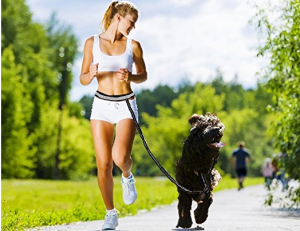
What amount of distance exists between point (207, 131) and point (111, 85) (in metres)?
1.12

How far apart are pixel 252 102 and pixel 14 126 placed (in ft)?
197

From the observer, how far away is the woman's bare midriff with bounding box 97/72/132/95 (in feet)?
25.8

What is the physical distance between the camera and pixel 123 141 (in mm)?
7996

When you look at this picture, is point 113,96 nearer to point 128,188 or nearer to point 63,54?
point 128,188

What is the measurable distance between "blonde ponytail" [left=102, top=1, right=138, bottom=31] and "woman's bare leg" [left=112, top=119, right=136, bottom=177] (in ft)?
3.29

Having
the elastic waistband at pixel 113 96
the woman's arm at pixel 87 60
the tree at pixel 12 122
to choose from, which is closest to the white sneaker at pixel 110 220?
the elastic waistband at pixel 113 96

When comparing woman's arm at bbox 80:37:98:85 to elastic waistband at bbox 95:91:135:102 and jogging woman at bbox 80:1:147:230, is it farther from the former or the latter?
elastic waistband at bbox 95:91:135:102

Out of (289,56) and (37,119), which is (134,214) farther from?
(37,119)

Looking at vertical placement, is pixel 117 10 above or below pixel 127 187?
above

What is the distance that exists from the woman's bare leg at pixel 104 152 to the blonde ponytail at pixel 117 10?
100 centimetres

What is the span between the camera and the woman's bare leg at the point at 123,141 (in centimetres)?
796

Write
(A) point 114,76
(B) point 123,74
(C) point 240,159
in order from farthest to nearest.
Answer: (C) point 240,159 → (A) point 114,76 → (B) point 123,74

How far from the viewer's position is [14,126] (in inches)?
2108

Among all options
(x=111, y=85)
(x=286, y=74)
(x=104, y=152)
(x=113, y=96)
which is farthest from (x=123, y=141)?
(x=286, y=74)
